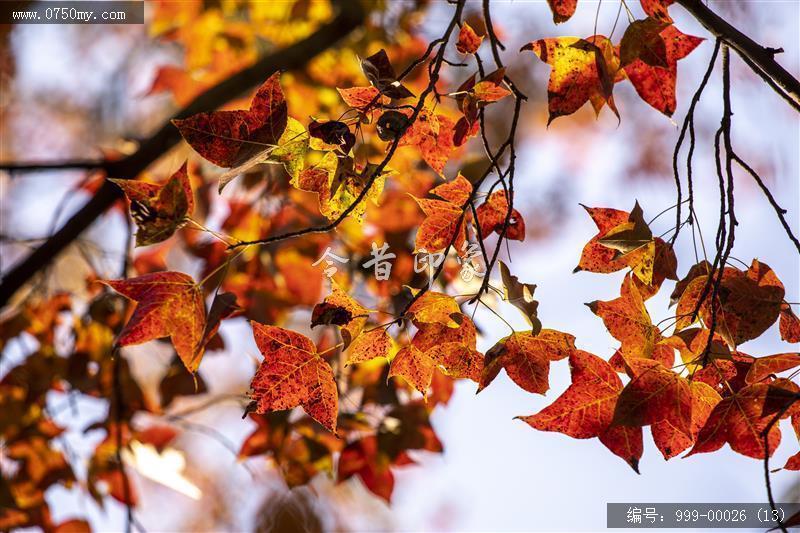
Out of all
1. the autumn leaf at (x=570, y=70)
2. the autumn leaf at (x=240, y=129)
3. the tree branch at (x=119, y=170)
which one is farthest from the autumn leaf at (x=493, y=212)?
the tree branch at (x=119, y=170)

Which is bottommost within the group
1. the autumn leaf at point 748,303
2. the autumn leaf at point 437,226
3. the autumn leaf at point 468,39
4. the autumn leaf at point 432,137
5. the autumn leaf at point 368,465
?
the autumn leaf at point 368,465

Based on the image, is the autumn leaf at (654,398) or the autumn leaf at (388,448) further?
the autumn leaf at (388,448)

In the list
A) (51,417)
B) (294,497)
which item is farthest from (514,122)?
(294,497)

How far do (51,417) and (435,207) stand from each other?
1.17m

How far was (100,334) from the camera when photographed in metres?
1.52

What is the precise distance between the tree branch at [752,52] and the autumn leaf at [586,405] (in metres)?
0.29

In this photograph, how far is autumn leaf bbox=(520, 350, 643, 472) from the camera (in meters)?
0.64

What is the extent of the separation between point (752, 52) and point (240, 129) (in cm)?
46

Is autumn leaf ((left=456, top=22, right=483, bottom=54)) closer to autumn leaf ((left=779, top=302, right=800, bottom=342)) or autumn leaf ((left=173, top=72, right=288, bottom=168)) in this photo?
autumn leaf ((left=173, top=72, right=288, bottom=168))

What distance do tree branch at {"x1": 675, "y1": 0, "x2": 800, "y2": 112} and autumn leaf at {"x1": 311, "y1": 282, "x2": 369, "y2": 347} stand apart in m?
0.41

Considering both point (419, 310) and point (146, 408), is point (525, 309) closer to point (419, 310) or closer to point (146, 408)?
point (419, 310)

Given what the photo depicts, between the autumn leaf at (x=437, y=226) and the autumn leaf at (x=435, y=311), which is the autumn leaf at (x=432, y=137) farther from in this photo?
the autumn leaf at (x=435, y=311)

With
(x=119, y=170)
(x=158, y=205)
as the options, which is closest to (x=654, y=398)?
(x=158, y=205)

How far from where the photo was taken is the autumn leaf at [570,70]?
640mm
